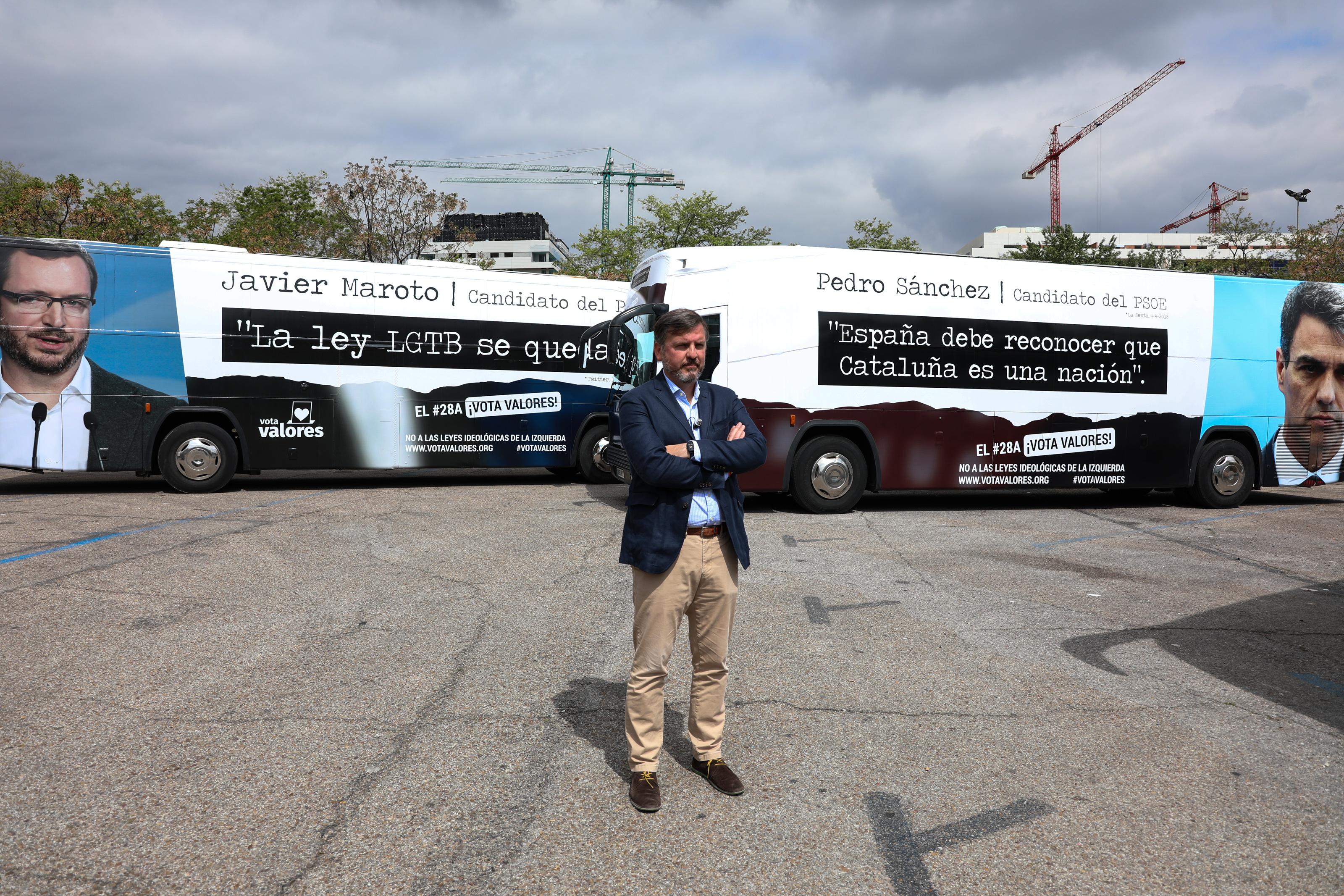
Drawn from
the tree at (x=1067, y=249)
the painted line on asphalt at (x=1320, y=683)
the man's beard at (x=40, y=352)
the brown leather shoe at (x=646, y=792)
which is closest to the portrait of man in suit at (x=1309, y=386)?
the painted line on asphalt at (x=1320, y=683)

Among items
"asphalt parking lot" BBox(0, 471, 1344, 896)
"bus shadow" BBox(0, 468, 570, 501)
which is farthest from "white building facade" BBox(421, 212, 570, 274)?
"asphalt parking lot" BBox(0, 471, 1344, 896)

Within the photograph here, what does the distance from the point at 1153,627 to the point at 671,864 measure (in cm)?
451

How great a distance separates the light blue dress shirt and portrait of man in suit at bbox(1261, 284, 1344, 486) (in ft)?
42.0

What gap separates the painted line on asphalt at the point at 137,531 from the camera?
7.65 meters

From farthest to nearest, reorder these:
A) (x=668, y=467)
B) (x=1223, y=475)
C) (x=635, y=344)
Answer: (x=1223, y=475)
(x=635, y=344)
(x=668, y=467)

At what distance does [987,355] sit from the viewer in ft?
39.8

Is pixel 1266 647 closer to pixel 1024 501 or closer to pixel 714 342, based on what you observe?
pixel 714 342

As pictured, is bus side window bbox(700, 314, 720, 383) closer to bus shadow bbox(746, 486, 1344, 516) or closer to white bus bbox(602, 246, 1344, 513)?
white bus bbox(602, 246, 1344, 513)

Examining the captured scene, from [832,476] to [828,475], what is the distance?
6cm

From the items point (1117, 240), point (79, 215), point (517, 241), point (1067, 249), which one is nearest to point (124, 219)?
point (79, 215)

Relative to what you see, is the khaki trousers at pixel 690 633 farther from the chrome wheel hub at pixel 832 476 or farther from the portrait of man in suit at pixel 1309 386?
the portrait of man in suit at pixel 1309 386

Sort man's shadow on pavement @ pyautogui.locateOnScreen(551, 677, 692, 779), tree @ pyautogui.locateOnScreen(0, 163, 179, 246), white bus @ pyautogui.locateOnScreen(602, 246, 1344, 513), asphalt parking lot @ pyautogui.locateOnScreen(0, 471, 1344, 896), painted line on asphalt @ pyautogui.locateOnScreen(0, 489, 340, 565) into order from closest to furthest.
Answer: asphalt parking lot @ pyautogui.locateOnScreen(0, 471, 1344, 896)
man's shadow on pavement @ pyautogui.locateOnScreen(551, 677, 692, 779)
painted line on asphalt @ pyautogui.locateOnScreen(0, 489, 340, 565)
white bus @ pyautogui.locateOnScreen(602, 246, 1344, 513)
tree @ pyautogui.locateOnScreen(0, 163, 179, 246)

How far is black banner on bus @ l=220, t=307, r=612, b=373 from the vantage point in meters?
13.1

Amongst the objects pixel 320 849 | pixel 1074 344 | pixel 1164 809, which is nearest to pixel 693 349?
pixel 320 849
